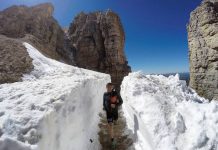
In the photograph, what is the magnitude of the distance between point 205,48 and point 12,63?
2364 centimetres

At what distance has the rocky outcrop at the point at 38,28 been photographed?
40750 mm

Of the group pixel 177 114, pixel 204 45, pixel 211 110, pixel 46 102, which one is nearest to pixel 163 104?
pixel 177 114

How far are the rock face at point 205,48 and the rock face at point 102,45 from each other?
86.0 feet

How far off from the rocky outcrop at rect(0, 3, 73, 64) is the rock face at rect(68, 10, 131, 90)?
3.80 m

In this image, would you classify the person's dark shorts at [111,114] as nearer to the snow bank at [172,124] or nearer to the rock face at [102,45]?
the snow bank at [172,124]

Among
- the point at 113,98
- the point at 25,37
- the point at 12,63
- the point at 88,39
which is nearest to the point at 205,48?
the point at 12,63

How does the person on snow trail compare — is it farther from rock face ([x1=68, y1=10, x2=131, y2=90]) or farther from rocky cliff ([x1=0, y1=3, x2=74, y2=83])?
rock face ([x1=68, y1=10, x2=131, y2=90])

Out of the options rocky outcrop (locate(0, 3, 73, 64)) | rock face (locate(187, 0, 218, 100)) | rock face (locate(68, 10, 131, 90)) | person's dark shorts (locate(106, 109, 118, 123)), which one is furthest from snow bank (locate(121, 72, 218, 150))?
rock face (locate(68, 10, 131, 90))

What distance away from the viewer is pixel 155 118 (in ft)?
25.1

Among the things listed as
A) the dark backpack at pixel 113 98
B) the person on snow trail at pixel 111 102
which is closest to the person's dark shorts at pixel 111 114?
the person on snow trail at pixel 111 102

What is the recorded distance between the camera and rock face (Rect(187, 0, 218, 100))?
26.9m

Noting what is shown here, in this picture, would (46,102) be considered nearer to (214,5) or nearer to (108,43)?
(214,5)

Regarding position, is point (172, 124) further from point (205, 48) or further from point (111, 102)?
point (205, 48)

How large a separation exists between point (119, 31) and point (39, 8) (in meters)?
21.5
